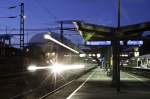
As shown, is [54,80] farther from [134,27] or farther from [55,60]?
[134,27]

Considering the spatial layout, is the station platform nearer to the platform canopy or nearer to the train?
the train

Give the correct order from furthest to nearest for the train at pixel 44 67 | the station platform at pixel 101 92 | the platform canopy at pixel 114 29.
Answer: the train at pixel 44 67 < the platform canopy at pixel 114 29 < the station platform at pixel 101 92

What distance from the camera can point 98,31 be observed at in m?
29.7

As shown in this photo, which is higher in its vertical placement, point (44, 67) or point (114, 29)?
point (114, 29)

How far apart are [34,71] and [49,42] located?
15.4 feet

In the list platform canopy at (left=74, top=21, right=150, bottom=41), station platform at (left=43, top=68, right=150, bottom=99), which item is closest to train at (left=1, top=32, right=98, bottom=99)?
station platform at (left=43, top=68, right=150, bottom=99)

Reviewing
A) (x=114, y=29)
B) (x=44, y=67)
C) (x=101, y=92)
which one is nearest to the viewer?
(x=101, y=92)

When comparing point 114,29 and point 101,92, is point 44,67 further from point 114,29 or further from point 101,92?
point 101,92

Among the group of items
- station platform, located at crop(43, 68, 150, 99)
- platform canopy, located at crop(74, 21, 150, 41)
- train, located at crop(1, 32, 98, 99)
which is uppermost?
platform canopy, located at crop(74, 21, 150, 41)

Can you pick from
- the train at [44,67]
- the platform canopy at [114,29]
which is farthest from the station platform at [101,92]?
the platform canopy at [114,29]

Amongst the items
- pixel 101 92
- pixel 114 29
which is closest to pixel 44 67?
pixel 114 29

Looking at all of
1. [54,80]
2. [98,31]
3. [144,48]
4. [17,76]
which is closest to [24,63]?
[54,80]

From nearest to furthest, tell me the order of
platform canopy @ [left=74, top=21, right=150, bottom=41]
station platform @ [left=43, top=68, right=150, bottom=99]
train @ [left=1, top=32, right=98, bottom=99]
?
station platform @ [left=43, top=68, right=150, bottom=99], platform canopy @ [left=74, top=21, right=150, bottom=41], train @ [left=1, top=32, right=98, bottom=99]

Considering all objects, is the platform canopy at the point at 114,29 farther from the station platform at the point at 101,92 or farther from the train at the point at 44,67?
the station platform at the point at 101,92
